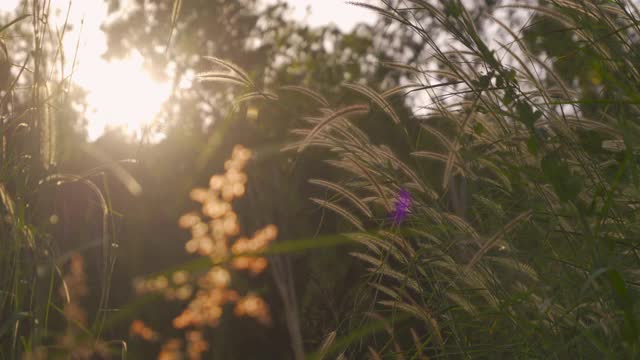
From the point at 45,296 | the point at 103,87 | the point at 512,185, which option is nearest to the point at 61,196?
the point at 103,87

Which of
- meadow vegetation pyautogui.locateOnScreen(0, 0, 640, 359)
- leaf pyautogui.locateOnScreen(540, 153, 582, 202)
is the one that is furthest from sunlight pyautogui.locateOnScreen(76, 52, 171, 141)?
leaf pyautogui.locateOnScreen(540, 153, 582, 202)

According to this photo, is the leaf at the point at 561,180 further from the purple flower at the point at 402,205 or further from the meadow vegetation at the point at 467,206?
the purple flower at the point at 402,205

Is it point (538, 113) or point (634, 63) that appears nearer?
point (538, 113)

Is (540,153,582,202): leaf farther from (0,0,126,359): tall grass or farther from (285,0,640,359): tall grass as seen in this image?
(0,0,126,359): tall grass

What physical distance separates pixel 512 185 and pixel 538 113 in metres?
0.52

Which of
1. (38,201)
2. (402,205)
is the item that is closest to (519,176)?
(402,205)

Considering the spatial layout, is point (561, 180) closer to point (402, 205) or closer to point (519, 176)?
point (519, 176)

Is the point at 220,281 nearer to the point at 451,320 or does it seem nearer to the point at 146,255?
the point at 146,255

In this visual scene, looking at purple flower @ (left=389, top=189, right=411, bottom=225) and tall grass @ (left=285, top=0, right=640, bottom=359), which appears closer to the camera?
tall grass @ (left=285, top=0, right=640, bottom=359)

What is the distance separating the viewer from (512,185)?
189 cm

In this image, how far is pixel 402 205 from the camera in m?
1.79

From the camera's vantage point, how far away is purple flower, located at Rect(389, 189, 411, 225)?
70.2 inches

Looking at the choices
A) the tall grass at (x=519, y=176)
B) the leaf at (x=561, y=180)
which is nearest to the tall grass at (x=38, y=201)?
the tall grass at (x=519, y=176)

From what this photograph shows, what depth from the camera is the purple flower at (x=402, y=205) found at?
1782mm
